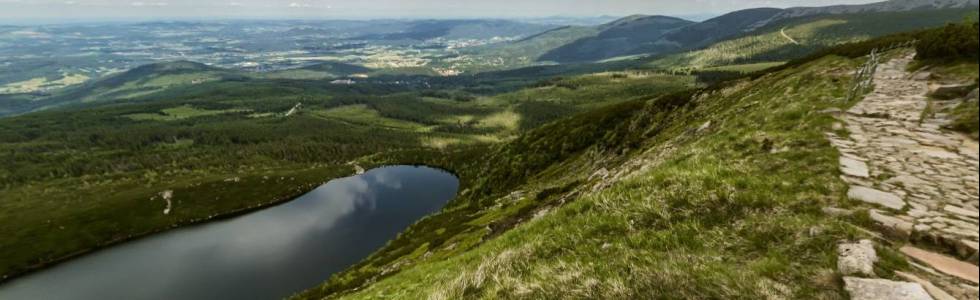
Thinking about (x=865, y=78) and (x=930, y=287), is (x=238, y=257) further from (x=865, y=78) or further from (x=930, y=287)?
(x=930, y=287)

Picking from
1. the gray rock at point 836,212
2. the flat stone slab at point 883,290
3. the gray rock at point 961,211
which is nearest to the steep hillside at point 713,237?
the gray rock at point 836,212

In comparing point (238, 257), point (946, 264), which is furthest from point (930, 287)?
point (238, 257)

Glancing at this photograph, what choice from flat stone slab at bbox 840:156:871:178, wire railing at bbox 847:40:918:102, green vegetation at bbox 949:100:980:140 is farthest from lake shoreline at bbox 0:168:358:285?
wire railing at bbox 847:40:918:102

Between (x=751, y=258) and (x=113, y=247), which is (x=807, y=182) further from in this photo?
(x=113, y=247)

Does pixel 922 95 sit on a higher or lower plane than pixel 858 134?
higher

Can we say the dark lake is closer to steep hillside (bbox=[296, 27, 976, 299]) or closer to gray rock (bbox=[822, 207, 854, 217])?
steep hillside (bbox=[296, 27, 976, 299])

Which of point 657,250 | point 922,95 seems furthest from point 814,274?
point 922,95
